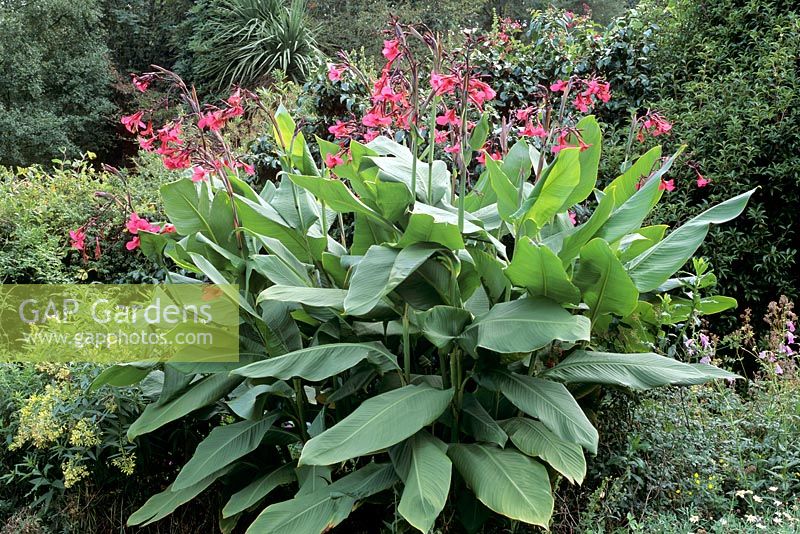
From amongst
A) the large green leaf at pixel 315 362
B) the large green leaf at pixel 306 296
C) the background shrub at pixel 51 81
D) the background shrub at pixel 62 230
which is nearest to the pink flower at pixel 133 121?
the large green leaf at pixel 306 296

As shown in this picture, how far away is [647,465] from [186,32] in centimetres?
1563

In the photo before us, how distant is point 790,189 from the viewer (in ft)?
15.0

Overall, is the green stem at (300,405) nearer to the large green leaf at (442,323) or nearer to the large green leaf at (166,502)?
the large green leaf at (166,502)

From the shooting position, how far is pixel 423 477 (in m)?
1.92

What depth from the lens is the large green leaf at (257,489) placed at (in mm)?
2252

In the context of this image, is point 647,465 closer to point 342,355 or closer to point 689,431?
point 689,431

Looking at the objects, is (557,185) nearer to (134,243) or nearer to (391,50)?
(391,50)

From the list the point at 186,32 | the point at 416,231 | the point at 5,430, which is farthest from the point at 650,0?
the point at 186,32

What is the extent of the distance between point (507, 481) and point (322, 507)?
567 millimetres

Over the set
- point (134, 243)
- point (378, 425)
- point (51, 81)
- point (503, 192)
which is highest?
point (503, 192)

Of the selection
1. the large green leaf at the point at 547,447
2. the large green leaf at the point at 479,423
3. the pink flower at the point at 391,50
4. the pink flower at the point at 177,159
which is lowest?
the large green leaf at the point at 479,423

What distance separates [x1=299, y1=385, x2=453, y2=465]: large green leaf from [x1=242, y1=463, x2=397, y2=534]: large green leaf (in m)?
0.28

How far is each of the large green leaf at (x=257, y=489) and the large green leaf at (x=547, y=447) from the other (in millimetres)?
774

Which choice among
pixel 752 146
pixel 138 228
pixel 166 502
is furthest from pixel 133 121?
pixel 752 146
